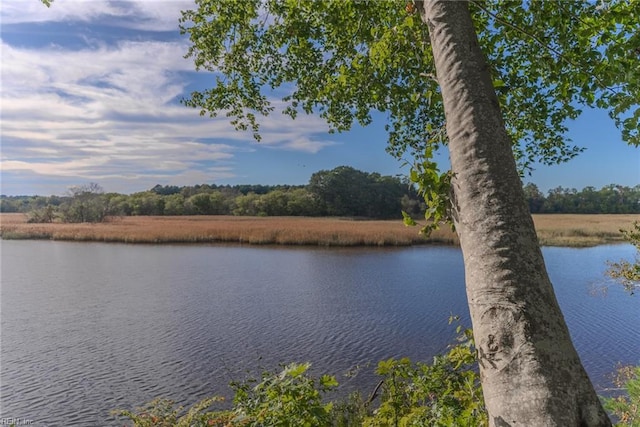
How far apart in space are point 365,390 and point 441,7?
19.2ft

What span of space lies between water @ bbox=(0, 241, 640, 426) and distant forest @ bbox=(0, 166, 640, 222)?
26117mm

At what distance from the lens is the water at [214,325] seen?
696 cm

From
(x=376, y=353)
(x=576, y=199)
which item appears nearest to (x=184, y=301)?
(x=376, y=353)

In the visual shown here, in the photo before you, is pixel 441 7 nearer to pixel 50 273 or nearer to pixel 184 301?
pixel 184 301

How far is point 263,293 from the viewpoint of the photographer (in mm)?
13516

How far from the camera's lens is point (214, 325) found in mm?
10172

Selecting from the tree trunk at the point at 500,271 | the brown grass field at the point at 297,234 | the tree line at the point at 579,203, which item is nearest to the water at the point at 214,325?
the tree trunk at the point at 500,271

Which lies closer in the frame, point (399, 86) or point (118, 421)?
point (399, 86)

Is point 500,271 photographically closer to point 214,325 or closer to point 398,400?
point 398,400

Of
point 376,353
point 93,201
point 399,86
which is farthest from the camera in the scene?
point 93,201

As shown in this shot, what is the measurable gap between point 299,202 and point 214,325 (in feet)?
122

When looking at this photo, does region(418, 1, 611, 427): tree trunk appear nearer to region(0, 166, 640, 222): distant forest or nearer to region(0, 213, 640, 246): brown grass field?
region(0, 213, 640, 246): brown grass field

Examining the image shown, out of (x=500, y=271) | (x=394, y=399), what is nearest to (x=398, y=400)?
(x=394, y=399)

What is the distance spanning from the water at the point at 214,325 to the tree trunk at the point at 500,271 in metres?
2.58
